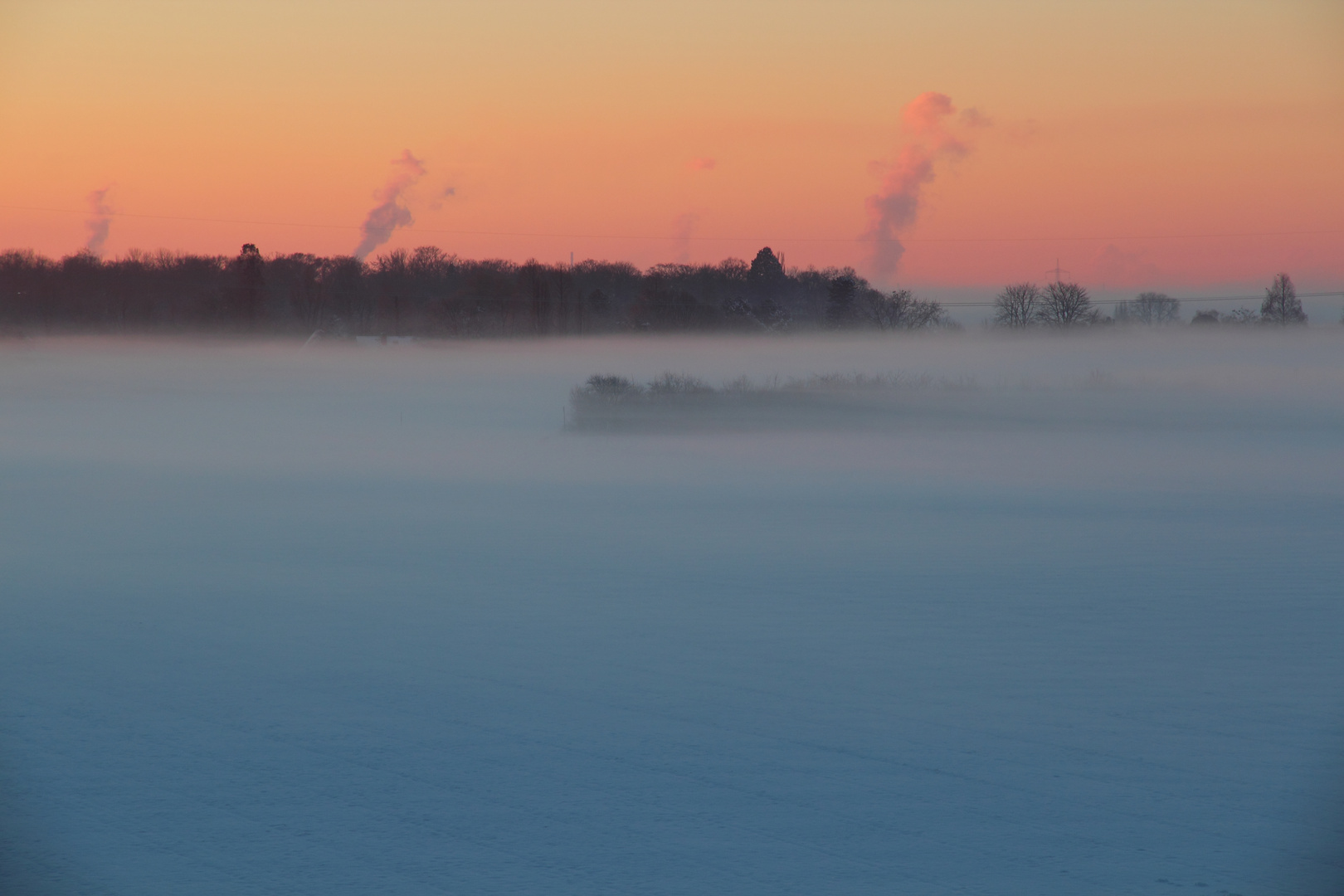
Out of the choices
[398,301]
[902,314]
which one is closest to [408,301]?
[398,301]

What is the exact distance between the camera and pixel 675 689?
23.0ft

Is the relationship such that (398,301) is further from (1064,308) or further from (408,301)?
(1064,308)

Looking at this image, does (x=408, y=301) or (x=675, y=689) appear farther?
(x=408, y=301)

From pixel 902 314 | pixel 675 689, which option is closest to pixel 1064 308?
pixel 902 314

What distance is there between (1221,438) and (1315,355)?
92.3 ft

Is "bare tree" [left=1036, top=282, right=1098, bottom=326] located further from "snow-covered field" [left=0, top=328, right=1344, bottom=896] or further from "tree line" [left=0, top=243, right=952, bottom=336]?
"snow-covered field" [left=0, top=328, right=1344, bottom=896]

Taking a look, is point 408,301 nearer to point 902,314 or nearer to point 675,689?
point 902,314

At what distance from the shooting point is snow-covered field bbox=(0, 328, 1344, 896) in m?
4.73

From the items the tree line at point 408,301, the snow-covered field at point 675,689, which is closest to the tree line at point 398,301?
the tree line at point 408,301

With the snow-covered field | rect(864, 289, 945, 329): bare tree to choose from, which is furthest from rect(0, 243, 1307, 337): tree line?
the snow-covered field

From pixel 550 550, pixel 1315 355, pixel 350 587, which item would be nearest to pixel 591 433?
pixel 550 550

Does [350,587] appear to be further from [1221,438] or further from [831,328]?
[831,328]

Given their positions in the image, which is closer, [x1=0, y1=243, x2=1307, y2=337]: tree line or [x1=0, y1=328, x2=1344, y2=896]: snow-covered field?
Answer: [x1=0, y1=328, x2=1344, y2=896]: snow-covered field

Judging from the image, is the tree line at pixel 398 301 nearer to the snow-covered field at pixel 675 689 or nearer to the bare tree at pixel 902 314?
the bare tree at pixel 902 314
